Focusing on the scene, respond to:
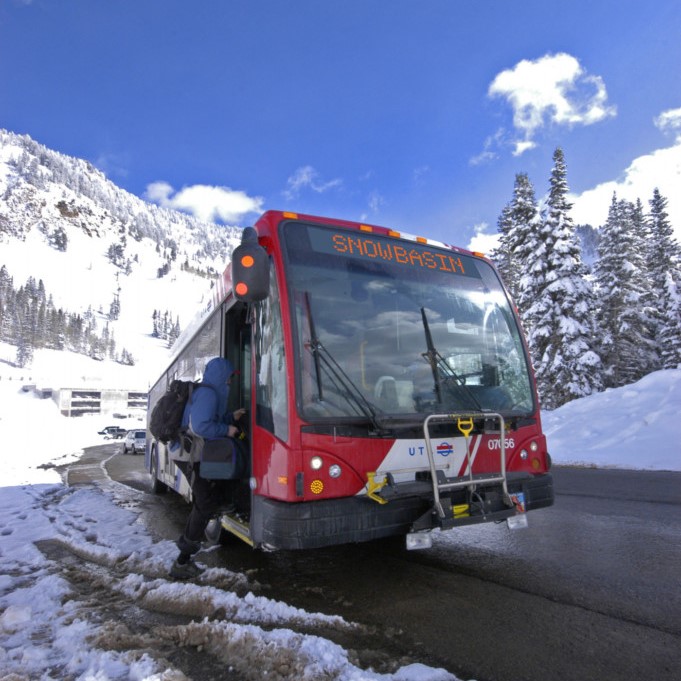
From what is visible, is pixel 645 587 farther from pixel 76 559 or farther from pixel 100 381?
pixel 100 381

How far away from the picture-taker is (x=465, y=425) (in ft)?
13.8

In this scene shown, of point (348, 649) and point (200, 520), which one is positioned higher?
point (200, 520)

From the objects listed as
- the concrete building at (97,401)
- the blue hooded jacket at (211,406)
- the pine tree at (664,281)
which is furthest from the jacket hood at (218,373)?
the concrete building at (97,401)

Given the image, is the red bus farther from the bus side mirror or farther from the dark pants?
the dark pants

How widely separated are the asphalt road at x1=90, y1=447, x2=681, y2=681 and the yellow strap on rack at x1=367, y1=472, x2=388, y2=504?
31.5 inches

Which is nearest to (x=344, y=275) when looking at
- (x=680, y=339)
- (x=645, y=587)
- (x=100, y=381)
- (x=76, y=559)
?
(x=645, y=587)

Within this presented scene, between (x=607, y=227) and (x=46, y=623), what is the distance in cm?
3771

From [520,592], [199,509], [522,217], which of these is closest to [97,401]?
[522,217]

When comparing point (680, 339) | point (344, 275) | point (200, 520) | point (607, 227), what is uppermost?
point (607, 227)

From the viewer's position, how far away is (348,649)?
9.87ft

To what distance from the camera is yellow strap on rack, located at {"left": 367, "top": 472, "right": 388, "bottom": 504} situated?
12.4 feet

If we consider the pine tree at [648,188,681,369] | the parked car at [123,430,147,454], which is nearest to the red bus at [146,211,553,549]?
the parked car at [123,430,147,454]

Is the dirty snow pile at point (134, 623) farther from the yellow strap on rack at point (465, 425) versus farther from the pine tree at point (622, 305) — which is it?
the pine tree at point (622, 305)

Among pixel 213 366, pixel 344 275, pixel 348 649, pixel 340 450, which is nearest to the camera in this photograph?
pixel 348 649
